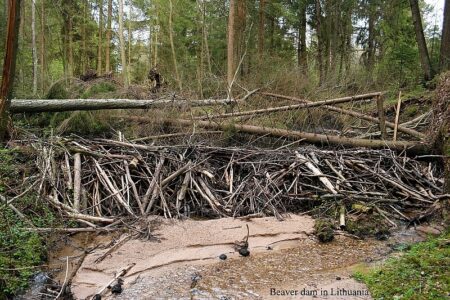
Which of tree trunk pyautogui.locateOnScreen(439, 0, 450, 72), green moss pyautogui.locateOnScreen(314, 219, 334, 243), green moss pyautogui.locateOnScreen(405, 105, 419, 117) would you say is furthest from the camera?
tree trunk pyautogui.locateOnScreen(439, 0, 450, 72)

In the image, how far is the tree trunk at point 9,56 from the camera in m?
5.28

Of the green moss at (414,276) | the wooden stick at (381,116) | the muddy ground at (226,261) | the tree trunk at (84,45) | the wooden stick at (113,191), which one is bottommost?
the muddy ground at (226,261)

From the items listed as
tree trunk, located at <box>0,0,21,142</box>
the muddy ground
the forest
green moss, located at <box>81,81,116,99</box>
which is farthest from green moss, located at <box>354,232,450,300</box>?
green moss, located at <box>81,81,116,99</box>

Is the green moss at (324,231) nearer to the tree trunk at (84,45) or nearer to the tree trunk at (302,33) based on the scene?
the tree trunk at (302,33)

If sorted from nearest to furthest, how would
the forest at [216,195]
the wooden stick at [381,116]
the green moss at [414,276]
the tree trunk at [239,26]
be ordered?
the green moss at [414,276], the forest at [216,195], the wooden stick at [381,116], the tree trunk at [239,26]

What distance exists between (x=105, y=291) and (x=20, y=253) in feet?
3.57

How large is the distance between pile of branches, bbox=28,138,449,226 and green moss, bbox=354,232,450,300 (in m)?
1.78

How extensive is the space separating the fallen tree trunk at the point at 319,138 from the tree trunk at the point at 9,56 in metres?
3.02

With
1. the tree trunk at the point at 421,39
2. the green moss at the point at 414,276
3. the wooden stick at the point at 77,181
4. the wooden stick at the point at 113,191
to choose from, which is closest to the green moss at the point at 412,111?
the tree trunk at the point at 421,39

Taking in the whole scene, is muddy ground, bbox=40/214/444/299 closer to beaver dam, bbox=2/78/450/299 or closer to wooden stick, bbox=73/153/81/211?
beaver dam, bbox=2/78/450/299

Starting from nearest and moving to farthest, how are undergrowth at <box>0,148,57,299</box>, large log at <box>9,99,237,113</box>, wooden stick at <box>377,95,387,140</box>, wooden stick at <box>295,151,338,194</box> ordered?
undergrowth at <box>0,148,57,299</box> → wooden stick at <box>295,151,338,194</box> → large log at <box>9,99,237,113</box> → wooden stick at <box>377,95,387,140</box>

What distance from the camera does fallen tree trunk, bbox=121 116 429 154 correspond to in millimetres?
6844

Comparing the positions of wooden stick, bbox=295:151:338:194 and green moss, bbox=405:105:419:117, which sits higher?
green moss, bbox=405:105:419:117

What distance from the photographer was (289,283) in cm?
338
